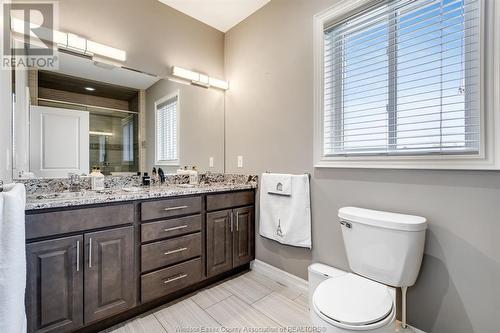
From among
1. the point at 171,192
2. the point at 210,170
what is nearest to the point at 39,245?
the point at 171,192

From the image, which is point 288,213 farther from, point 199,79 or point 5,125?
point 5,125

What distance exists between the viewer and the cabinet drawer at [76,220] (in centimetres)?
130

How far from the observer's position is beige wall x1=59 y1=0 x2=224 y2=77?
1921mm

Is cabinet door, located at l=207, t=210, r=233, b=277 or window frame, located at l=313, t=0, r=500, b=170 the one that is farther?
cabinet door, located at l=207, t=210, r=233, b=277

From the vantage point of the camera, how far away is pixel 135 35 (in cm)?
218

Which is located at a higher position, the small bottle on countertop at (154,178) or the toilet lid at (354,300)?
the small bottle on countertop at (154,178)

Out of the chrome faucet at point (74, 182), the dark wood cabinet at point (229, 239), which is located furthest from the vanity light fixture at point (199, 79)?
the dark wood cabinet at point (229, 239)

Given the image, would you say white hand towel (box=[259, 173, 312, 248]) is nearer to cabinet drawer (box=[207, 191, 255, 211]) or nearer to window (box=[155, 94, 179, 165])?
cabinet drawer (box=[207, 191, 255, 211])

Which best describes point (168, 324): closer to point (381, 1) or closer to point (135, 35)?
point (135, 35)

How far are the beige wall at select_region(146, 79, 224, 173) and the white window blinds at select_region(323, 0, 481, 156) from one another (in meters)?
1.29

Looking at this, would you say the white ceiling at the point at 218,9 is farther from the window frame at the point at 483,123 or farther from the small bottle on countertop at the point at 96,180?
the small bottle on countertop at the point at 96,180

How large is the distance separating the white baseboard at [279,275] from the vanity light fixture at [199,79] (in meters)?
1.91

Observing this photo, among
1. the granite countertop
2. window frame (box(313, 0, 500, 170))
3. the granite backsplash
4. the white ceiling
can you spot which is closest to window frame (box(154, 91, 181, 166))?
the granite backsplash

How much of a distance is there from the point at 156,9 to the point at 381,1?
1902 mm
